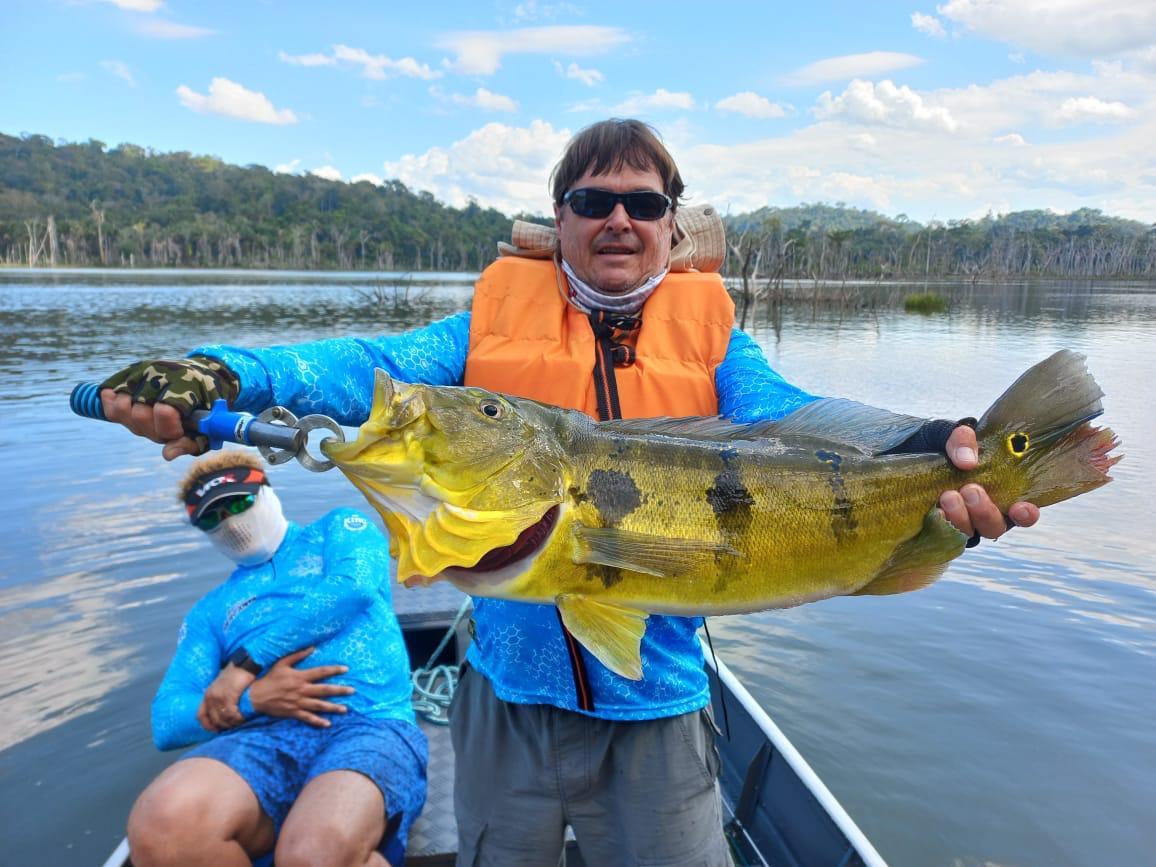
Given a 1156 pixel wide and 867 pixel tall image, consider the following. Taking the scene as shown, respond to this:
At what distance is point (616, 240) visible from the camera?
3.01 metres

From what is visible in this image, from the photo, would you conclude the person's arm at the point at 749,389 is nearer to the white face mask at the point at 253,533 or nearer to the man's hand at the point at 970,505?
the man's hand at the point at 970,505

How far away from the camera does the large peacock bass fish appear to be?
2166 mm

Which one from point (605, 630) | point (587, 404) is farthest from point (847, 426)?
point (605, 630)

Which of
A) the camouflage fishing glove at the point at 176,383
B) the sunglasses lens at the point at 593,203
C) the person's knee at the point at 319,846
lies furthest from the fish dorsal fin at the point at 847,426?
the person's knee at the point at 319,846

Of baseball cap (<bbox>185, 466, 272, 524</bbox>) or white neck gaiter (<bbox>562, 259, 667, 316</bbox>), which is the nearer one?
white neck gaiter (<bbox>562, 259, 667, 316</bbox>)

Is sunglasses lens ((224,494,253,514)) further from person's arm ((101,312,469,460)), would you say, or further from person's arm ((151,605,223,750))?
person's arm ((101,312,469,460))

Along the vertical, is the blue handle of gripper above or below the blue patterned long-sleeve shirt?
above

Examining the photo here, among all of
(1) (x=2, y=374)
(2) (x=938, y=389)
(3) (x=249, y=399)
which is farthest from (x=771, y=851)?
(1) (x=2, y=374)

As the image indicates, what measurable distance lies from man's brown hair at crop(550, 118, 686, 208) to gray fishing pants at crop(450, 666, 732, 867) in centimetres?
220

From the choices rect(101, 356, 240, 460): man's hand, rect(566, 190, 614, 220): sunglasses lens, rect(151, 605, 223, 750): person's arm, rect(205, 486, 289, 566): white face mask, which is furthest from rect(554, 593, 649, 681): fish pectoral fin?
rect(151, 605, 223, 750): person's arm

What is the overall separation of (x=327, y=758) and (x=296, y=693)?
41 cm

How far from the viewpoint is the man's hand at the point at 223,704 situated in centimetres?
396

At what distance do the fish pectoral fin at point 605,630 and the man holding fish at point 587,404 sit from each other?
0.50 feet

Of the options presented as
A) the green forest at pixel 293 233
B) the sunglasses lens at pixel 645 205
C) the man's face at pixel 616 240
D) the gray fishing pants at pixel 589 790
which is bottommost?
the gray fishing pants at pixel 589 790
